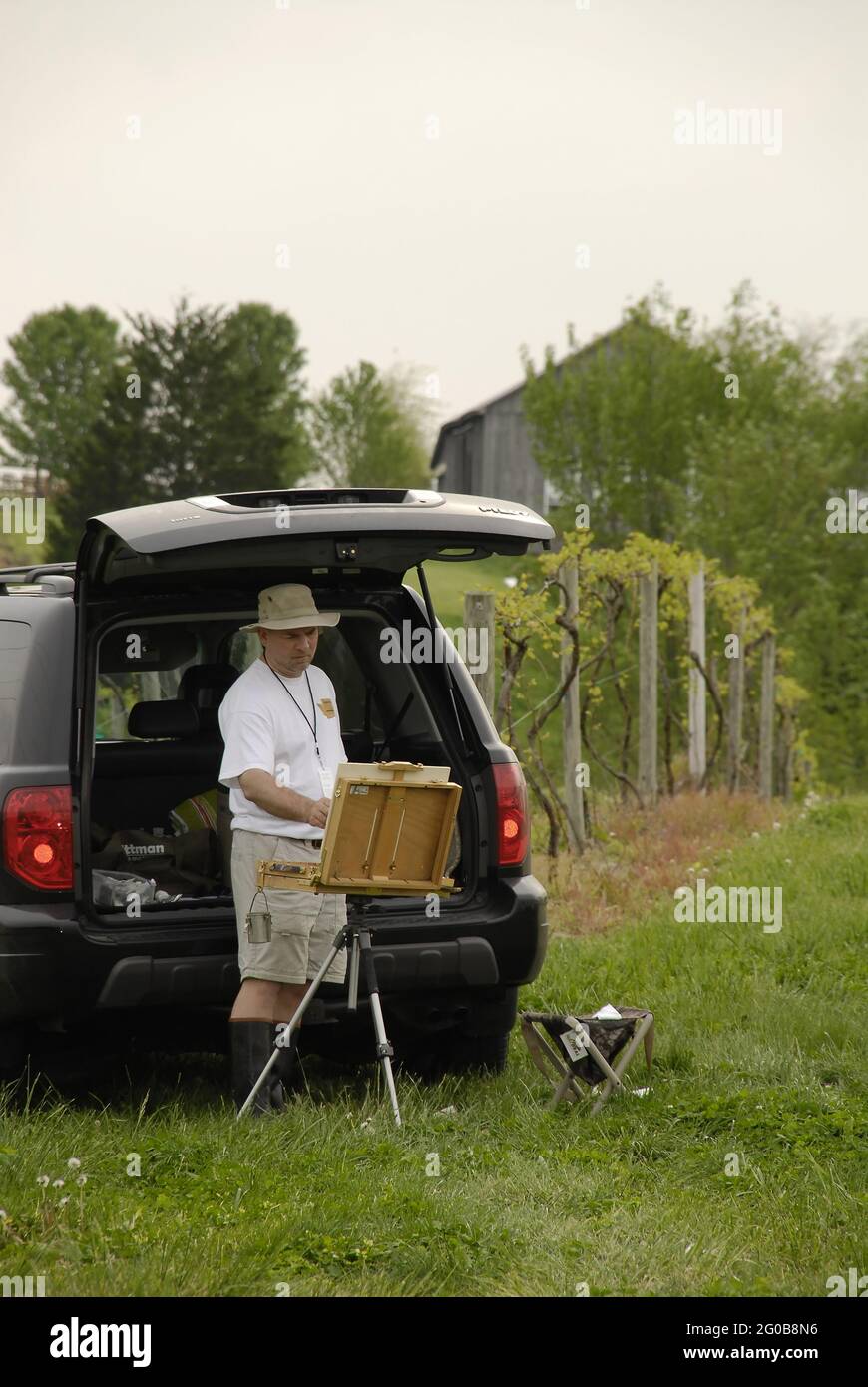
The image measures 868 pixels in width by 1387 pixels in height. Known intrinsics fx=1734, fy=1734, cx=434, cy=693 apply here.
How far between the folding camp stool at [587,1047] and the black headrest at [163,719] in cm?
170

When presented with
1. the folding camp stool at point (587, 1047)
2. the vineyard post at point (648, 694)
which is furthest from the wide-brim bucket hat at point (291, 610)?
the vineyard post at point (648, 694)

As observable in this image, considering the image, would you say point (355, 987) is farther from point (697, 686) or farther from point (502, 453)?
point (502, 453)

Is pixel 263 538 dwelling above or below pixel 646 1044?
above

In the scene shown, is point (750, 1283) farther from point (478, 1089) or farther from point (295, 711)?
point (295, 711)

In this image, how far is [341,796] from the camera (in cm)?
550

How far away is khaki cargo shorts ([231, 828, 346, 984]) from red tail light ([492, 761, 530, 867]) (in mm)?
618

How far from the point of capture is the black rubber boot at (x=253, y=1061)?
5738 mm

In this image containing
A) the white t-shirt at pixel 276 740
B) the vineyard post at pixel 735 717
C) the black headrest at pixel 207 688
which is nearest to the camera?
the white t-shirt at pixel 276 740

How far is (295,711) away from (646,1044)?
5.81ft

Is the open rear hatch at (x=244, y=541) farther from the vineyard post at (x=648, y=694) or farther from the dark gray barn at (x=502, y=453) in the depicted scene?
the dark gray barn at (x=502, y=453)

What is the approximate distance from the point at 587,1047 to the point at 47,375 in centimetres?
7217

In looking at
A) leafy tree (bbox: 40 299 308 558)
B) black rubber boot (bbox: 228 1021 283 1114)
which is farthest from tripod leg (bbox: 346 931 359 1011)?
leafy tree (bbox: 40 299 308 558)

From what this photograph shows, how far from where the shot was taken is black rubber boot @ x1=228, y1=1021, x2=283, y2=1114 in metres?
5.74
